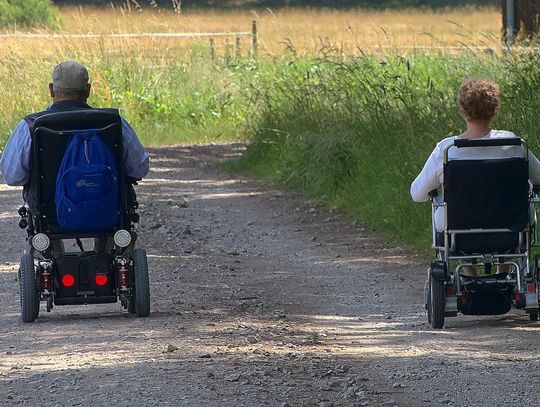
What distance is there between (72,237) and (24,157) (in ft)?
1.69

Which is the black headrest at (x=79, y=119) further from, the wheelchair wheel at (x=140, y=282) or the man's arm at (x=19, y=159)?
the wheelchair wheel at (x=140, y=282)

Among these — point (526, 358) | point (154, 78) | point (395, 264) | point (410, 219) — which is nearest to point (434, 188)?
point (526, 358)

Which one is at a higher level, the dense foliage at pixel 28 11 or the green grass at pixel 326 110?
the dense foliage at pixel 28 11

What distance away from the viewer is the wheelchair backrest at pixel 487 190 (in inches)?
295

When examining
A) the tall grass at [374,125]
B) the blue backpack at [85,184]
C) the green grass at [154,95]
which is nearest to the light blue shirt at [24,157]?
the blue backpack at [85,184]

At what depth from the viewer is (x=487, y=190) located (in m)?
Result: 7.53

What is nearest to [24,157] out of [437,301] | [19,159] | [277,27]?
[19,159]

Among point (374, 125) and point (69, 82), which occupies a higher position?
point (69, 82)

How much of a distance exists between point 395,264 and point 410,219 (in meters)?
1.33

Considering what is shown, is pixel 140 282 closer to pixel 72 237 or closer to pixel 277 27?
pixel 72 237

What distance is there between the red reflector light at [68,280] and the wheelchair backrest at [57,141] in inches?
11.1

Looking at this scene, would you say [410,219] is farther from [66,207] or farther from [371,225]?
[66,207]

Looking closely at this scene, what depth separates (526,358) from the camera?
6.91 m

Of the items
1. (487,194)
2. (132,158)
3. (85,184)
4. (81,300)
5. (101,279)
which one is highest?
(132,158)
